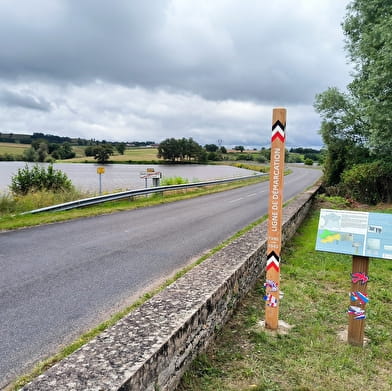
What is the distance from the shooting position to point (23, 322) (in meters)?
4.04

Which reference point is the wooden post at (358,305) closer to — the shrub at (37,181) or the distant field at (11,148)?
the shrub at (37,181)

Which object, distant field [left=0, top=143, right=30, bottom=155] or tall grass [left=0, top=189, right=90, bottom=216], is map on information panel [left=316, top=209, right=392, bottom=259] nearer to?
tall grass [left=0, top=189, right=90, bottom=216]

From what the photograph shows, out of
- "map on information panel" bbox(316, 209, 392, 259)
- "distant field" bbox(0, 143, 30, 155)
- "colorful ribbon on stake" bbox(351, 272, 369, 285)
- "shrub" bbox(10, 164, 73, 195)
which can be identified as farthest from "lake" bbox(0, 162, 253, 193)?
"distant field" bbox(0, 143, 30, 155)

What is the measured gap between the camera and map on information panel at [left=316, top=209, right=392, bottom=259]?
3619mm

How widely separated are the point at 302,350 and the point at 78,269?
13.6ft

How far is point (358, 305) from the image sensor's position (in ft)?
12.3

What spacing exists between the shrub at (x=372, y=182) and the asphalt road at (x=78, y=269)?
921 cm

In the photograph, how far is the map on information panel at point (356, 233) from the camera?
362 cm

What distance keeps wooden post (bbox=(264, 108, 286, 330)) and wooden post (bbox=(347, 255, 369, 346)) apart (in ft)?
2.68

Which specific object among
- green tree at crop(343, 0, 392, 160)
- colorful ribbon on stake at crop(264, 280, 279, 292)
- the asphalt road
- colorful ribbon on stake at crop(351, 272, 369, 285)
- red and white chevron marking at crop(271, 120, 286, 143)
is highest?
green tree at crop(343, 0, 392, 160)

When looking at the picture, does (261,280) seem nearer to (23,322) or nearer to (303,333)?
(303,333)

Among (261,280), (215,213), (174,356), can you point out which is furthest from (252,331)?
(215,213)

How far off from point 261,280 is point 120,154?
8855 centimetres

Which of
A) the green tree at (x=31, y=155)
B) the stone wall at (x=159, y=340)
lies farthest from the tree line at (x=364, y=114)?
the green tree at (x=31, y=155)
